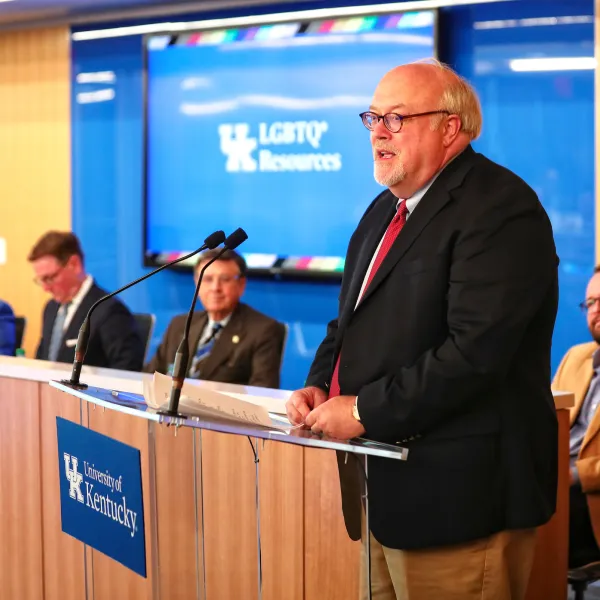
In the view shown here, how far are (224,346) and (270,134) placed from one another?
2070 millimetres

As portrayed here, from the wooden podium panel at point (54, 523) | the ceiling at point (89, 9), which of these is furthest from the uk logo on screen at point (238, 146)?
the wooden podium panel at point (54, 523)

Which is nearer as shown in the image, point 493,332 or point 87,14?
point 493,332

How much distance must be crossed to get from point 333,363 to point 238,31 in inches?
168

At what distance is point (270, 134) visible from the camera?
6.01m

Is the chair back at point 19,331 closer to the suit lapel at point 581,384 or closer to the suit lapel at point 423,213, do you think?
the suit lapel at point 581,384

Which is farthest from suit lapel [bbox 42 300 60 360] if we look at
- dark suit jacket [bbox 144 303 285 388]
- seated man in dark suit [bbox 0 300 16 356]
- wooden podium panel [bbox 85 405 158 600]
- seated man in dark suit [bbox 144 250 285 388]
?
wooden podium panel [bbox 85 405 158 600]

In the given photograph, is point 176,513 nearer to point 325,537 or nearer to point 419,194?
point 325,537

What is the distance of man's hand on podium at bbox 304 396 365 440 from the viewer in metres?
1.91

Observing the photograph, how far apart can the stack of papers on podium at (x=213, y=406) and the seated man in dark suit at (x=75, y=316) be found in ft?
7.99

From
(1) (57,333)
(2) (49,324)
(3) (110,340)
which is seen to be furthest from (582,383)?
(2) (49,324)

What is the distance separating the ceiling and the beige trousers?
458 cm

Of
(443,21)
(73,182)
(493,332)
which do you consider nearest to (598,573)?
(493,332)

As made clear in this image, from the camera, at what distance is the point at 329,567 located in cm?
Result: 250

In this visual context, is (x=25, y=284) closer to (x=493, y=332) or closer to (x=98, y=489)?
(x=98, y=489)
